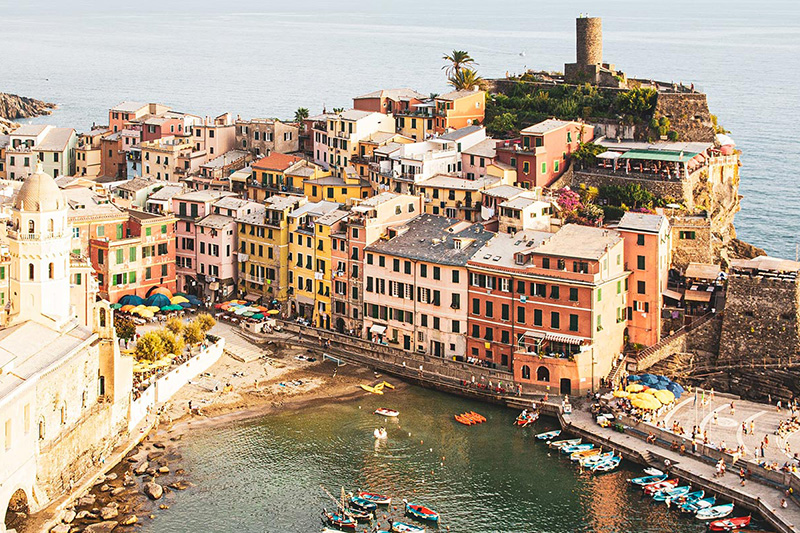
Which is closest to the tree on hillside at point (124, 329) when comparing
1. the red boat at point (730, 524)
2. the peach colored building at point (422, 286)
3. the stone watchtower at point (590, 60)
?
the peach colored building at point (422, 286)

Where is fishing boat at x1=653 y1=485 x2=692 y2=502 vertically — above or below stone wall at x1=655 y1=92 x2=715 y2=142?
below

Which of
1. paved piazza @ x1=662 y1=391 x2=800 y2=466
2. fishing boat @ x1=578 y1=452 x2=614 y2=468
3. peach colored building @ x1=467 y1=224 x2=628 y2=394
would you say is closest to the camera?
fishing boat @ x1=578 y1=452 x2=614 y2=468

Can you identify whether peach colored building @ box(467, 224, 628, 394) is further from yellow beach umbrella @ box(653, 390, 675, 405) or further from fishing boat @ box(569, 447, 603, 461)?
fishing boat @ box(569, 447, 603, 461)

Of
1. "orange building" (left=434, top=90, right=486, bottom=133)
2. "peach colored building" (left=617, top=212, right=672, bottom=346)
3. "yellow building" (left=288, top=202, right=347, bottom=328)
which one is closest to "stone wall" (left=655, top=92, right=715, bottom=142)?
"orange building" (left=434, top=90, right=486, bottom=133)

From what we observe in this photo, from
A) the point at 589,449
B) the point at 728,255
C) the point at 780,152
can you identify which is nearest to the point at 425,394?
the point at 589,449

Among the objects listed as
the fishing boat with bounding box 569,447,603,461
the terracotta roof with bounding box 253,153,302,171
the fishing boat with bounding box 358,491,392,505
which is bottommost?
the fishing boat with bounding box 358,491,392,505

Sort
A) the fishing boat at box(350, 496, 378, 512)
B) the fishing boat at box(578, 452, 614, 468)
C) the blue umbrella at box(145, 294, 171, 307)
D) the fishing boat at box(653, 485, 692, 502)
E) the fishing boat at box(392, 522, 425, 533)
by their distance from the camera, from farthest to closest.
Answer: the blue umbrella at box(145, 294, 171, 307)
the fishing boat at box(578, 452, 614, 468)
the fishing boat at box(653, 485, 692, 502)
the fishing boat at box(350, 496, 378, 512)
the fishing boat at box(392, 522, 425, 533)

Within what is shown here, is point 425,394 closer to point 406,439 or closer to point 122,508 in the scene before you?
point 406,439
